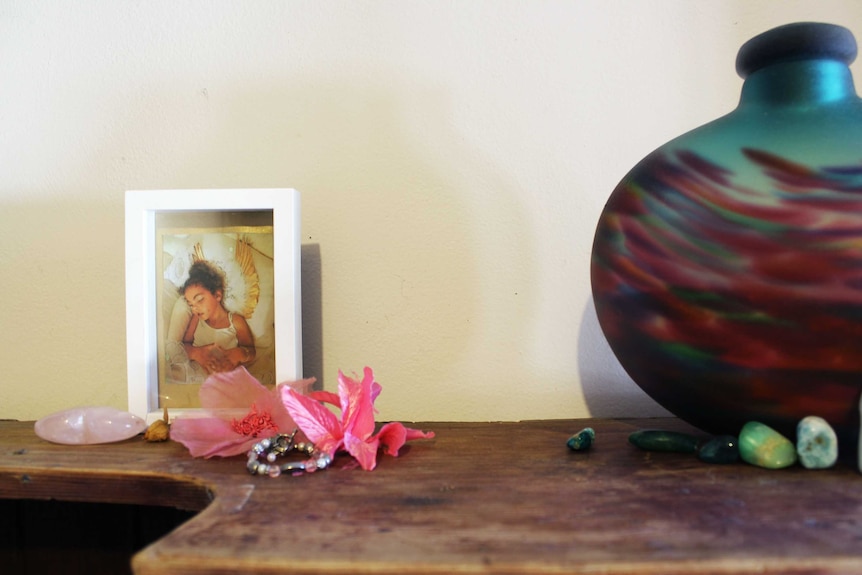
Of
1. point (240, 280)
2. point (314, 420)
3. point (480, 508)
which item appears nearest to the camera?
point (480, 508)

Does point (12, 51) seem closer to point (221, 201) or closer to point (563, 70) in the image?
point (221, 201)

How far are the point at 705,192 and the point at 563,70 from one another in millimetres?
281

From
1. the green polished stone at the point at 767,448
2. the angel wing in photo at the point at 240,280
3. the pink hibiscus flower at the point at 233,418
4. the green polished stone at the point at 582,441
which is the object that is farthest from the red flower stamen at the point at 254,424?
the green polished stone at the point at 767,448

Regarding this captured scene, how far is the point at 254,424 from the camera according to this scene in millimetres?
481

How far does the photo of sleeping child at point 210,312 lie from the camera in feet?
1.79

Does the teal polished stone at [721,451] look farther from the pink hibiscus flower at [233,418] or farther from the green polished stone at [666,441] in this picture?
the pink hibiscus flower at [233,418]

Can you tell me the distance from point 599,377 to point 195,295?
42cm

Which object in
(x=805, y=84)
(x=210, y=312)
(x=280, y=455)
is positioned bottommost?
(x=280, y=455)

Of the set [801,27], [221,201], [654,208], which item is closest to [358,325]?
[221,201]

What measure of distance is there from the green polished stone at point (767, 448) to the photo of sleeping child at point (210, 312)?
40 centimetres

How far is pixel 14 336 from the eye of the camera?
2.08 ft

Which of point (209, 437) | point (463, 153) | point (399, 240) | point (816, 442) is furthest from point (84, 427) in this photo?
point (816, 442)

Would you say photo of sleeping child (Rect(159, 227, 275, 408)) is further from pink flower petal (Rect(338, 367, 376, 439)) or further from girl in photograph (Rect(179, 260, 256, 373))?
pink flower petal (Rect(338, 367, 376, 439))

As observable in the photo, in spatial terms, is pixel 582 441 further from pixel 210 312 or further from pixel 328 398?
pixel 210 312
